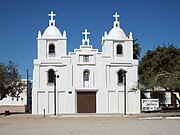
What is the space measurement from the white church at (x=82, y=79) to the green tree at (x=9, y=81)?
5.35 meters

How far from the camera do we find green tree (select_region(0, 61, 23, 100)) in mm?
50000

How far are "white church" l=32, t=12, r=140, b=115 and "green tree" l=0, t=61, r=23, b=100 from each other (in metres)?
5.35

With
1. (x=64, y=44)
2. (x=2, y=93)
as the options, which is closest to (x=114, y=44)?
(x=64, y=44)

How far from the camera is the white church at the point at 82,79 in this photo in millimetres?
46531

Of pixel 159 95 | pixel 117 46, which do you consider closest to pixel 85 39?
pixel 117 46

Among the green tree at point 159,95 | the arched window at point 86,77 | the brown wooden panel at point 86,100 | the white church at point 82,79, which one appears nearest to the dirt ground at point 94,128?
the white church at point 82,79

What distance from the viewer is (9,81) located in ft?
166

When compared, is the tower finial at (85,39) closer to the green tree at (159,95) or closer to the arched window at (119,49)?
the arched window at (119,49)

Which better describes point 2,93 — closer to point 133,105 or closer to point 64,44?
point 64,44

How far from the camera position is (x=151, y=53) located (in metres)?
57.1

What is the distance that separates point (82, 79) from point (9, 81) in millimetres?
10402

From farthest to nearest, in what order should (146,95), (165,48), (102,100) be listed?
1. (146,95)
2. (165,48)
3. (102,100)

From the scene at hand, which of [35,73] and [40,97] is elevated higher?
[35,73]

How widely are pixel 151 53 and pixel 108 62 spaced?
12.1 meters
